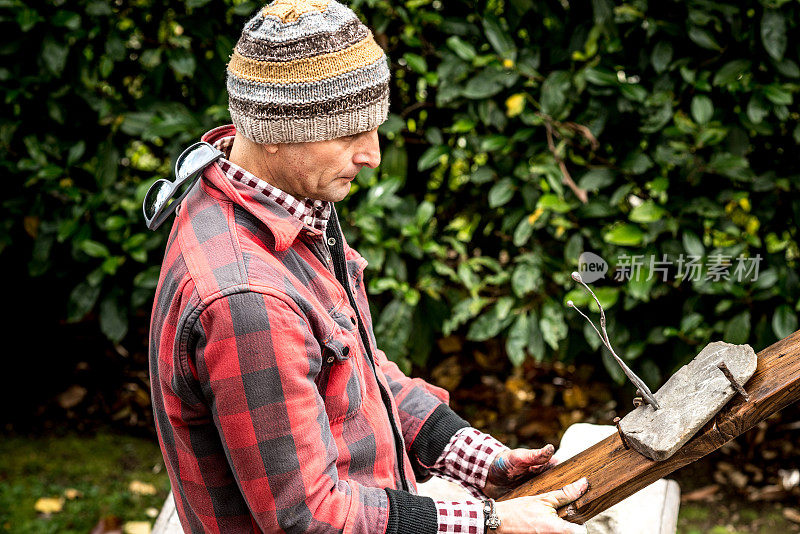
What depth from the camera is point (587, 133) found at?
3080mm

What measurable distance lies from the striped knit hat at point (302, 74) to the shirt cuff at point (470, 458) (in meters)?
0.91

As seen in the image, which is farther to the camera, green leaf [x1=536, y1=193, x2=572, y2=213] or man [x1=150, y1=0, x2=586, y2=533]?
green leaf [x1=536, y1=193, x2=572, y2=213]

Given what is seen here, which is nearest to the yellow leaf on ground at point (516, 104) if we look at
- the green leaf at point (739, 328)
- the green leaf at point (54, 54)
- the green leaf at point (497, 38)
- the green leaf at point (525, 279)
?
the green leaf at point (497, 38)

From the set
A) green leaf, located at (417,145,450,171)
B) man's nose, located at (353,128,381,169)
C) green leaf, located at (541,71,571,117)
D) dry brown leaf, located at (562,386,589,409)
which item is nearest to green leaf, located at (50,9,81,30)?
green leaf, located at (417,145,450,171)

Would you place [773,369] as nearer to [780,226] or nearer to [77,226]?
[780,226]

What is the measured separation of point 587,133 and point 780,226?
34.2 inches

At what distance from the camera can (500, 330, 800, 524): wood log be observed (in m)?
1.56

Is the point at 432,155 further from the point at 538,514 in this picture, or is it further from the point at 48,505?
the point at 48,505

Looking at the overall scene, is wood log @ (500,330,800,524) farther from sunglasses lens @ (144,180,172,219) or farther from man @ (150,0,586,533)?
sunglasses lens @ (144,180,172,219)

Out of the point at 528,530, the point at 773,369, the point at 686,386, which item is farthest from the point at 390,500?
the point at 773,369

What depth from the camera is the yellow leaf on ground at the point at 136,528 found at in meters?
3.33

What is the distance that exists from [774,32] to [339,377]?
2169mm

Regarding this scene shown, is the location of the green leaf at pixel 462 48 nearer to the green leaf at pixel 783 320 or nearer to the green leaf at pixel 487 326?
the green leaf at pixel 487 326

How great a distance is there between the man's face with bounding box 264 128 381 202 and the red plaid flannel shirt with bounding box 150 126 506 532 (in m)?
0.07
